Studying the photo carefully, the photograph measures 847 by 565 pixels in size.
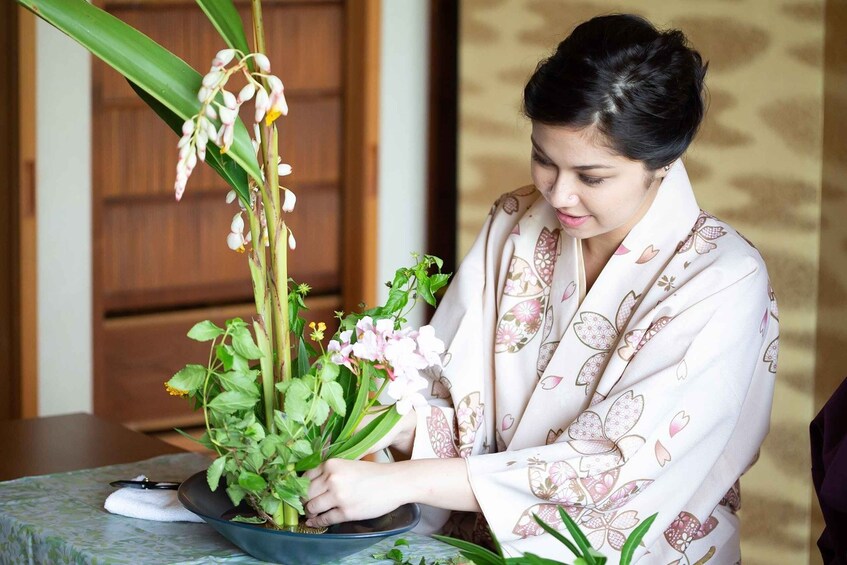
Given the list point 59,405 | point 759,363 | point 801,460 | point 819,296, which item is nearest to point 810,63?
point 819,296

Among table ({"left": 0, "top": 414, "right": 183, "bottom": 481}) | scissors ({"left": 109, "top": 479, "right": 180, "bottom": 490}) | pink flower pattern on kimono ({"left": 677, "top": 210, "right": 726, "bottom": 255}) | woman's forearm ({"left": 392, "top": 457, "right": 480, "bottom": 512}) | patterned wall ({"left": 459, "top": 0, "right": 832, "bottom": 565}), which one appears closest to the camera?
woman's forearm ({"left": 392, "top": 457, "right": 480, "bottom": 512})

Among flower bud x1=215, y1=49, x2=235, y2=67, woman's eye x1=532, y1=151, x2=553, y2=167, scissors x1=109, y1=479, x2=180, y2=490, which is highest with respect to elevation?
flower bud x1=215, y1=49, x2=235, y2=67

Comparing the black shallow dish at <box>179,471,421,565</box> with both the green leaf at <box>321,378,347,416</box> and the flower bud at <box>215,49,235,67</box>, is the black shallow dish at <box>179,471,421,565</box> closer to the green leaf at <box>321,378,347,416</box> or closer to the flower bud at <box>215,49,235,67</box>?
the green leaf at <box>321,378,347,416</box>

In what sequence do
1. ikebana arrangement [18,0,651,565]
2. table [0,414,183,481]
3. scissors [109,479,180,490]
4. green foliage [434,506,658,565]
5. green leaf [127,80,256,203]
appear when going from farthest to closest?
table [0,414,183,481] < scissors [109,479,180,490] < green leaf [127,80,256,203] < ikebana arrangement [18,0,651,565] < green foliage [434,506,658,565]

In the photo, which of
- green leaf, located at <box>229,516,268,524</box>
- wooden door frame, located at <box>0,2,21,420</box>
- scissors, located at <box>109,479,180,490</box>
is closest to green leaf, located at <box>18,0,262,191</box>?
green leaf, located at <box>229,516,268,524</box>

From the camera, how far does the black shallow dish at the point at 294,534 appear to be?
1.34 metres

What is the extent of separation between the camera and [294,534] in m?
1.33

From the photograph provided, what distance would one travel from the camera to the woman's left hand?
1.40m

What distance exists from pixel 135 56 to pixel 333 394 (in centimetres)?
44

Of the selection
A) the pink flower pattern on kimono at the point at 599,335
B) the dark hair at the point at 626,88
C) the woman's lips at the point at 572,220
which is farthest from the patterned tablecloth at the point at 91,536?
the dark hair at the point at 626,88

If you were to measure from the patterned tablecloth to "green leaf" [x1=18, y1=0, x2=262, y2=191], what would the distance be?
0.47 m

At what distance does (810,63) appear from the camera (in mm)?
2961

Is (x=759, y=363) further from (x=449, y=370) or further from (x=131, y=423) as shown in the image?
(x=131, y=423)

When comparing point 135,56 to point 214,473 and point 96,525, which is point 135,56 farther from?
point 96,525
